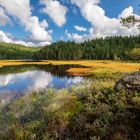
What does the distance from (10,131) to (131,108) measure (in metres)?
5.80

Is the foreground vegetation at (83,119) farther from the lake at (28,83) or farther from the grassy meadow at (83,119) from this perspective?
the lake at (28,83)

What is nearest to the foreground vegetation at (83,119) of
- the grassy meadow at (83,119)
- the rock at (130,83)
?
the grassy meadow at (83,119)

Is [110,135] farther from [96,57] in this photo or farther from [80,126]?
[96,57]

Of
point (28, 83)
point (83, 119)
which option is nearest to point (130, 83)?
point (83, 119)

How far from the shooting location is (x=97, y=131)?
424 inches

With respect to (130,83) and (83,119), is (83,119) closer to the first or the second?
(83,119)

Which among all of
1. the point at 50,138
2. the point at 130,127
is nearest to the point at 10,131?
the point at 50,138

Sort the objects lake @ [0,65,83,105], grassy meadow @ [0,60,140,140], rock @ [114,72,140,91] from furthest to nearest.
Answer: lake @ [0,65,83,105] < rock @ [114,72,140,91] < grassy meadow @ [0,60,140,140]

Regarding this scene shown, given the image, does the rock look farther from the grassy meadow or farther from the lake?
the lake

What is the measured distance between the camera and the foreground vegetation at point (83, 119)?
35.2 ft

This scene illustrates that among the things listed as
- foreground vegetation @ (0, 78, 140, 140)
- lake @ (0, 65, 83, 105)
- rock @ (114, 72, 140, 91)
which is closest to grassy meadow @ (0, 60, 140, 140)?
foreground vegetation @ (0, 78, 140, 140)

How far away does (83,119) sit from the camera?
12.0 metres

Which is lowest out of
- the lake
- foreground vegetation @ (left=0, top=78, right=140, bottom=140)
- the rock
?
the lake

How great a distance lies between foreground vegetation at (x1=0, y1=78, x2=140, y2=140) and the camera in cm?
1072
